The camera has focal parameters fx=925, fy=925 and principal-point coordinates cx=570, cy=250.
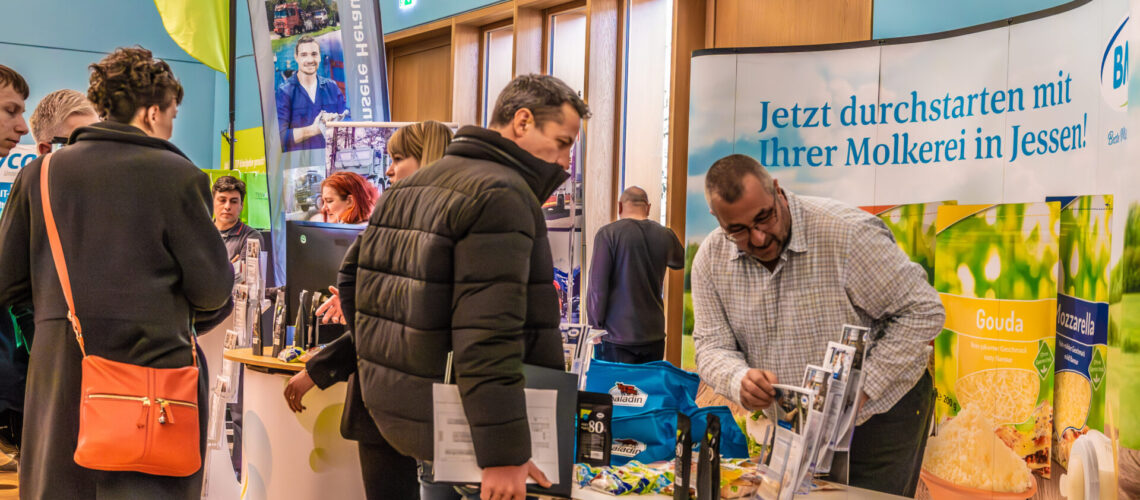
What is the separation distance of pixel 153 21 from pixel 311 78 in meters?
8.33

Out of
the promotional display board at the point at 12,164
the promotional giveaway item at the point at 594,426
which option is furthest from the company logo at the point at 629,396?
the promotional display board at the point at 12,164

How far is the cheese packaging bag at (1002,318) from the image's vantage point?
3426 millimetres

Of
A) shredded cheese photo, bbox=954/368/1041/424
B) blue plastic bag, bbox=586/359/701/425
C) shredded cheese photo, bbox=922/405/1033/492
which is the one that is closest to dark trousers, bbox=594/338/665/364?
shredded cheese photo, bbox=922/405/1033/492

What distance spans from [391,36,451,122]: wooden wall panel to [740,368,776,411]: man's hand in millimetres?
6440

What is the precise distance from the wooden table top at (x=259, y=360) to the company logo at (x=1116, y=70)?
279 cm

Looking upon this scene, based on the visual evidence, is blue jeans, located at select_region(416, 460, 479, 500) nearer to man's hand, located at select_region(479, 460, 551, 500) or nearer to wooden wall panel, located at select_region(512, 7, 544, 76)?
man's hand, located at select_region(479, 460, 551, 500)

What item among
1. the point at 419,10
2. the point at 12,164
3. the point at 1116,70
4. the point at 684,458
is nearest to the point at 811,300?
the point at 684,458

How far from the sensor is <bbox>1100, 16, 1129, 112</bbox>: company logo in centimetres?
288

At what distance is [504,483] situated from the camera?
1.71 metres

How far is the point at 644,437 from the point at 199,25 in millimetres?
5857

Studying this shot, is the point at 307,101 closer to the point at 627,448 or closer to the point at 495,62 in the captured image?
the point at 495,62

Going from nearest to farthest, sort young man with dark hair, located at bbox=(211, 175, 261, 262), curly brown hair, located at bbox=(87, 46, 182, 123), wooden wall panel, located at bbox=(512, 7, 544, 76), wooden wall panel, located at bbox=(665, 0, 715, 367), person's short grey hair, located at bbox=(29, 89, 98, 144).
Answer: curly brown hair, located at bbox=(87, 46, 182, 123) → person's short grey hair, located at bbox=(29, 89, 98, 144) → young man with dark hair, located at bbox=(211, 175, 261, 262) → wooden wall panel, located at bbox=(665, 0, 715, 367) → wooden wall panel, located at bbox=(512, 7, 544, 76)

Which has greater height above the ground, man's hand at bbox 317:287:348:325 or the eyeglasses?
the eyeglasses

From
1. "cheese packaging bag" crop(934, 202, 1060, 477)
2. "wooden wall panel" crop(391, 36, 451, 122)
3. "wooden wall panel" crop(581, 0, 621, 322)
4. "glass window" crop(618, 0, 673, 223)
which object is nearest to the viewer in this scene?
"cheese packaging bag" crop(934, 202, 1060, 477)
